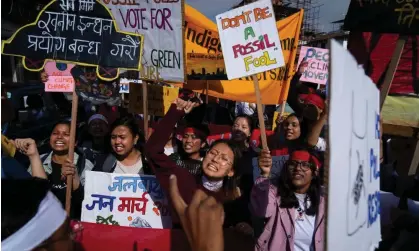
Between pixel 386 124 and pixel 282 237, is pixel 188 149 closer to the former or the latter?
pixel 282 237

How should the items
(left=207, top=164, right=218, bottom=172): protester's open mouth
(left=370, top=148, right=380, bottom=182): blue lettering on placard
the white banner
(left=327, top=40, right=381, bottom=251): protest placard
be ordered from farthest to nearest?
the white banner < (left=207, top=164, right=218, bottom=172): protester's open mouth < (left=370, top=148, right=380, bottom=182): blue lettering on placard < (left=327, top=40, right=381, bottom=251): protest placard

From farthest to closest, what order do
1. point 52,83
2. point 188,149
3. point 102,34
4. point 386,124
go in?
point 386,124
point 52,83
point 188,149
point 102,34

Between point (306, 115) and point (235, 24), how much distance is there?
1.06m

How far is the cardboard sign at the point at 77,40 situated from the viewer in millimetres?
3438

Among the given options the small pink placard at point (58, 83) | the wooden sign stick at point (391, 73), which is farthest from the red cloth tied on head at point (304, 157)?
the small pink placard at point (58, 83)

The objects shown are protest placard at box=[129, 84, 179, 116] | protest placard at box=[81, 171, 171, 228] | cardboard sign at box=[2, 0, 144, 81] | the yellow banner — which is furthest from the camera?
the yellow banner

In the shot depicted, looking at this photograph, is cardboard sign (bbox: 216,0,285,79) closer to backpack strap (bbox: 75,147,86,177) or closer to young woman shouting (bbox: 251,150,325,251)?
young woman shouting (bbox: 251,150,325,251)

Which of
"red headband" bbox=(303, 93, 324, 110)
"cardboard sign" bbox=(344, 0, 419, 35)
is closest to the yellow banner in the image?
"red headband" bbox=(303, 93, 324, 110)

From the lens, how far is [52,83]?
5410 millimetres

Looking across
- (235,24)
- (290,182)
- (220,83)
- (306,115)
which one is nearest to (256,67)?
(235,24)

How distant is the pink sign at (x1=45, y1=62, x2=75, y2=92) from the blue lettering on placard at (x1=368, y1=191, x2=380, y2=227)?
3.96 m

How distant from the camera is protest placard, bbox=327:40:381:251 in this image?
1.47 metres

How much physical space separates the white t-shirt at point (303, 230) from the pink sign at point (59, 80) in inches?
131

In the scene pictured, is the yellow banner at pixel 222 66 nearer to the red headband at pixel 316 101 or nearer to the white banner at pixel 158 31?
the red headband at pixel 316 101
